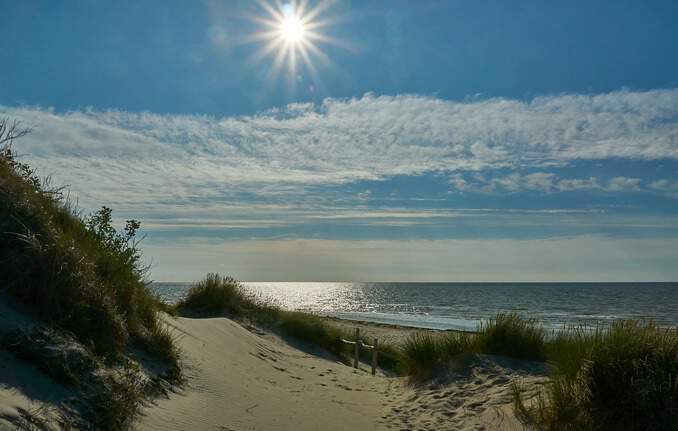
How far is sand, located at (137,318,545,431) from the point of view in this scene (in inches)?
248

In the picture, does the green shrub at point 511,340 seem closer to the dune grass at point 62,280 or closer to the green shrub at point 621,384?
the green shrub at point 621,384

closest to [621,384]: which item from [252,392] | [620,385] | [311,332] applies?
[620,385]

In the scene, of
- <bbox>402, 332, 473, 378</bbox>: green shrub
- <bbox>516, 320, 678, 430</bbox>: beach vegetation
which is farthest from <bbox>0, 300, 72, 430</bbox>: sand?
<bbox>402, 332, 473, 378</bbox>: green shrub

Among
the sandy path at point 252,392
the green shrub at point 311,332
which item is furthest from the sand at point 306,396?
the green shrub at point 311,332

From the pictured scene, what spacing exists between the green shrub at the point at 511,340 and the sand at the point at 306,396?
43 cm

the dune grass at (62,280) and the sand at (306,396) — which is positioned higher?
the dune grass at (62,280)

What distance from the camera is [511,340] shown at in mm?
10492

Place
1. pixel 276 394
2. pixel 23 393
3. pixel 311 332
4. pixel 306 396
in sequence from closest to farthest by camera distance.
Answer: pixel 23 393 < pixel 276 394 < pixel 306 396 < pixel 311 332

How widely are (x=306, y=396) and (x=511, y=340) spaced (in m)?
4.42

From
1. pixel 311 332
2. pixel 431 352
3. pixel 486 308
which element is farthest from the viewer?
pixel 486 308

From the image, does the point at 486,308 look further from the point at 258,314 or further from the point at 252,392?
the point at 252,392

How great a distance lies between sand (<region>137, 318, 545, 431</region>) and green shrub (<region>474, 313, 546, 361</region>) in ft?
1.40

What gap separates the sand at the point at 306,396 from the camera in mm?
6309

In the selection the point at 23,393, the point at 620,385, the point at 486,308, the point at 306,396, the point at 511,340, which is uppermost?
the point at 486,308
